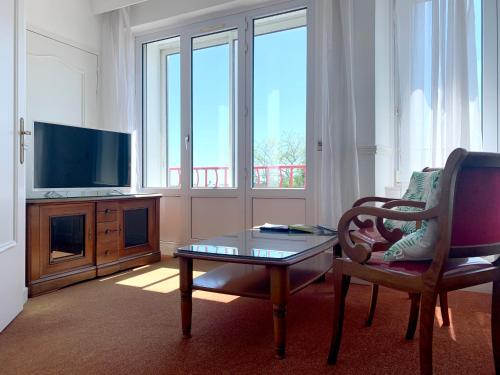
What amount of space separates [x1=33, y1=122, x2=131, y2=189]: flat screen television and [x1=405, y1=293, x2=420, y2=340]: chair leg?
2616 millimetres

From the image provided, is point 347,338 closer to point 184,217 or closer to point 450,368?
point 450,368

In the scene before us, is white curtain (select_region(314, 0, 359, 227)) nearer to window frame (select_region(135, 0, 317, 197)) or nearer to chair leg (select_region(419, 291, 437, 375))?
window frame (select_region(135, 0, 317, 197))

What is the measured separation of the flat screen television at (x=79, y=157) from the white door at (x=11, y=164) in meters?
0.66

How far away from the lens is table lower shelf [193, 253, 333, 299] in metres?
1.75

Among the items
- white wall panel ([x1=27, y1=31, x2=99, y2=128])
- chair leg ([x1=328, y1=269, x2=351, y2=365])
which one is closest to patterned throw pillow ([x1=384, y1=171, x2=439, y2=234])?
chair leg ([x1=328, y1=269, x2=351, y2=365])

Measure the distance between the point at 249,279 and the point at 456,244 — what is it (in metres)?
1.02

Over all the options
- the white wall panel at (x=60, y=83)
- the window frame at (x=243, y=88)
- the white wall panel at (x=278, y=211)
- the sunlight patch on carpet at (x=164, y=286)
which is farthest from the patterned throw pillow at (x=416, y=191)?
the white wall panel at (x=60, y=83)

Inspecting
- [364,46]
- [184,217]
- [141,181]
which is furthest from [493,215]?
[141,181]

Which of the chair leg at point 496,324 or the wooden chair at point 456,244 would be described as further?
the chair leg at point 496,324

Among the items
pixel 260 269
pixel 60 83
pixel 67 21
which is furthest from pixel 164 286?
pixel 67 21

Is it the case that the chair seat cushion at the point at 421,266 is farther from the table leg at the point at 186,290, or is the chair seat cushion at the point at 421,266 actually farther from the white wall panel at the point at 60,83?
the white wall panel at the point at 60,83

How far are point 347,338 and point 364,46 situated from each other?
6.92ft

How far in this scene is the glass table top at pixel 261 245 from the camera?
171 cm

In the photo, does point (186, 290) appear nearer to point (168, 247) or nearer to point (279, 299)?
point (279, 299)
